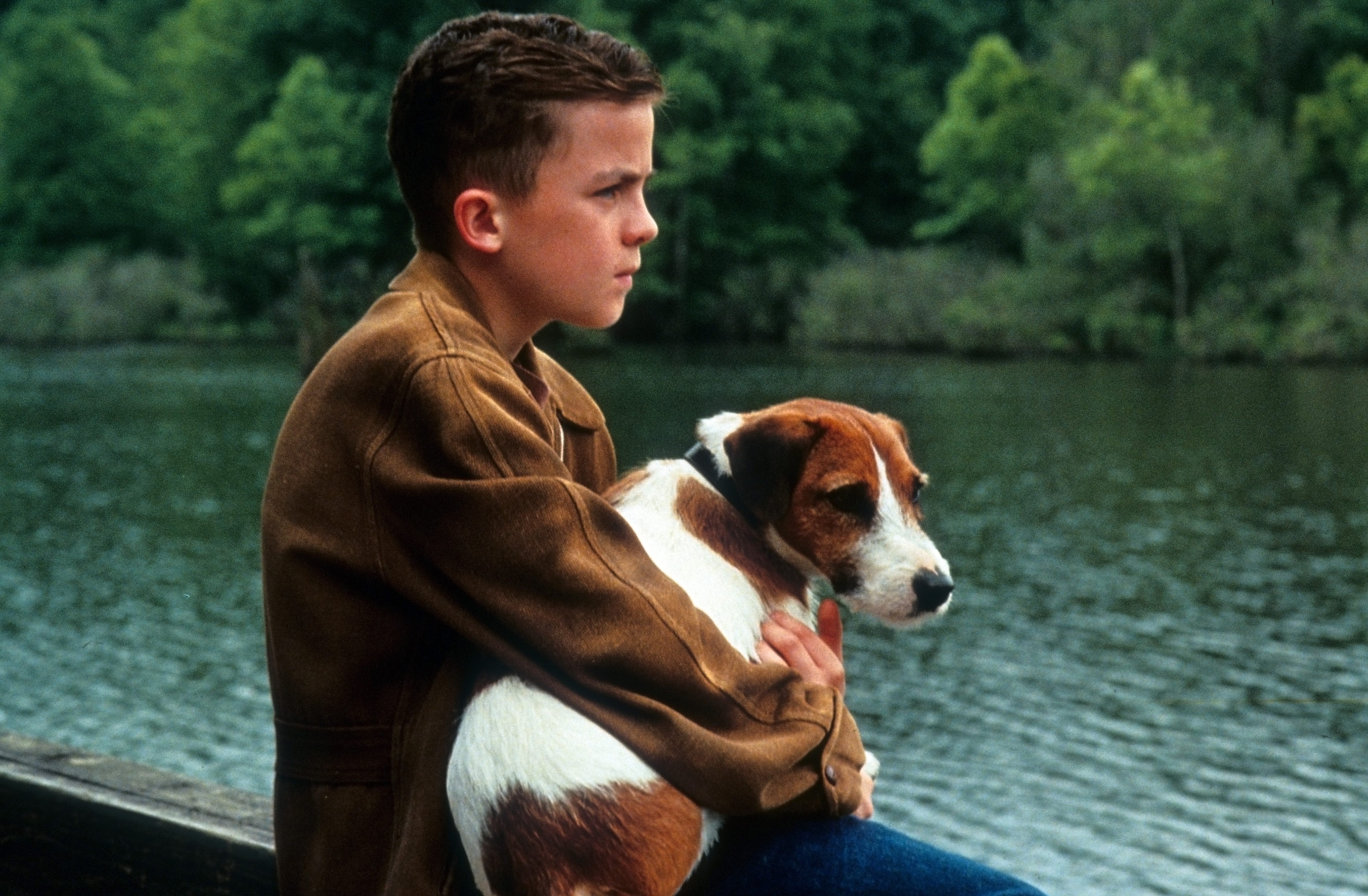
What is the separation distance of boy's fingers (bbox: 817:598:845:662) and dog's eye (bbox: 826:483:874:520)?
0.14 metres

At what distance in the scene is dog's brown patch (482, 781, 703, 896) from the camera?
182 centimetres

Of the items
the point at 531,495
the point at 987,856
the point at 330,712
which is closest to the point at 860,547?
the point at 531,495

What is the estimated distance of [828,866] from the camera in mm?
2045

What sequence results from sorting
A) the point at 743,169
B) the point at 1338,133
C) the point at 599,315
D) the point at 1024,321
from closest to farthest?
the point at 599,315
the point at 1024,321
the point at 1338,133
the point at 743,169

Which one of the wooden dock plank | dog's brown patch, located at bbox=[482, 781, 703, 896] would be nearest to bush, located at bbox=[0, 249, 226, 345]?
the wooden dock plank

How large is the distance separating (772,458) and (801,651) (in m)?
0.30

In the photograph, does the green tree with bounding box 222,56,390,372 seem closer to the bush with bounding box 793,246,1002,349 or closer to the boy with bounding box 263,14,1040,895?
the bush with bounding box 793,246,1002,349

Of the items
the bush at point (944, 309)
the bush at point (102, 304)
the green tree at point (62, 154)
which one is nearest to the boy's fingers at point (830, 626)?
the bush at point (944, 309)

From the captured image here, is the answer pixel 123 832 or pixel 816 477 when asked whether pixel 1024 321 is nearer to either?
pixel 123 832

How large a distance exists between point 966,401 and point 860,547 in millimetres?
35049

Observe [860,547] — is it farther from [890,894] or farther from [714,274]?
[714,274]

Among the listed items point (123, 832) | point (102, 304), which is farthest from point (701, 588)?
point (102, 304)

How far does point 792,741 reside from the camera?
1.94m

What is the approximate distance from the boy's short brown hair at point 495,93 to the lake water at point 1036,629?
9.85 ft
